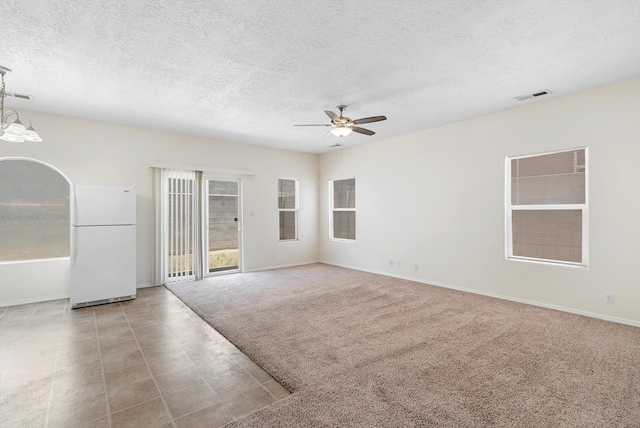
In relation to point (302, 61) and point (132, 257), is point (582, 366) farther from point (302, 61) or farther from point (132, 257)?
point (132, 257)

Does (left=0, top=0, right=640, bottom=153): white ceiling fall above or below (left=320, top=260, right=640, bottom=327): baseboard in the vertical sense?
above

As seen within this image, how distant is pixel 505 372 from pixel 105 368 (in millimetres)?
3390

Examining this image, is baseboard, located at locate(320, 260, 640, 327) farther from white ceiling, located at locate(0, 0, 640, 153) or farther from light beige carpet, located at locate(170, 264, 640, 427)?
white ceiling, located at locate(0, 0, 640, 153)

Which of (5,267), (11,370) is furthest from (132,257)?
(11,370)

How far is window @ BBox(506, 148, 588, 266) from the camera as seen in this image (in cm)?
388

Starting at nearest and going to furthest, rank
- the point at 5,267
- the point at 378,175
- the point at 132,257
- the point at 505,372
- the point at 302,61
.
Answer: the point at 505,372
the point at 302,61
the point at 5,267
the point at 132,257
the point at 378,175

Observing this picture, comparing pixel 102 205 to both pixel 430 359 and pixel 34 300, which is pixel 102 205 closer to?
pixel 34 300

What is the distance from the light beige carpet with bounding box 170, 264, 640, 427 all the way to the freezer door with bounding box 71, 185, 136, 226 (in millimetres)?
1551

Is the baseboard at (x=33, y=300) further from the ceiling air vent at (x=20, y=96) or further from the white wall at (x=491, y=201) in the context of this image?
the white wall at (x=491, y=201)

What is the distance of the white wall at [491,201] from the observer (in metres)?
3.49

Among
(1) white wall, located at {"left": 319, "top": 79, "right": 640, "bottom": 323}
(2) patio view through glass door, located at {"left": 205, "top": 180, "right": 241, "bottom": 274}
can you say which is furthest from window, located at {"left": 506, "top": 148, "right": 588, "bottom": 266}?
(2) patio view through glass door, located at {"left": 205, "top": 180, "right": 241, "bottom": 274}

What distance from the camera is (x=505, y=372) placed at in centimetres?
245

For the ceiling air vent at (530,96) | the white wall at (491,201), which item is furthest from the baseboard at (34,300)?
the ceiling air vent at (530,96)

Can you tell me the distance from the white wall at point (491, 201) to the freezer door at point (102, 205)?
441 cm
